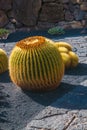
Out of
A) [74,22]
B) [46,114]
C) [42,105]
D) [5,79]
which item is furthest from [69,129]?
[74,22]

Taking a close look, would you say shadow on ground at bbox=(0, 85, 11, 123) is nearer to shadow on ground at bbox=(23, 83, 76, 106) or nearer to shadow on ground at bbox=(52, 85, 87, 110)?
shadow on ground at bbox=(23, 83, 76, 106)

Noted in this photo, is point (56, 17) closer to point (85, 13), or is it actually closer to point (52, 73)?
point (85, 13)

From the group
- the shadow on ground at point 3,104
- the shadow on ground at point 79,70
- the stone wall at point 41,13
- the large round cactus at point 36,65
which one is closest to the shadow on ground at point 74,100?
the large round cactus at point 36,65

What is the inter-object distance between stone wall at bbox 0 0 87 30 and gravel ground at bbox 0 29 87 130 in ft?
11.9

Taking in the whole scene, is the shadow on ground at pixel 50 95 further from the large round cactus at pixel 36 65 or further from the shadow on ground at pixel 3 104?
the shadow on ground at pixel 3 104

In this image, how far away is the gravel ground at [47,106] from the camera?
4461 mm

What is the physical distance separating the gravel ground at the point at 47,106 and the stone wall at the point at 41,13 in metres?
3.62

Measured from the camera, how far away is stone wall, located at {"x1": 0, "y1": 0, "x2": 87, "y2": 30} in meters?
9.77

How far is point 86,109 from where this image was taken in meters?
4.77

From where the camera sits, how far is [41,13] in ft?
32.6

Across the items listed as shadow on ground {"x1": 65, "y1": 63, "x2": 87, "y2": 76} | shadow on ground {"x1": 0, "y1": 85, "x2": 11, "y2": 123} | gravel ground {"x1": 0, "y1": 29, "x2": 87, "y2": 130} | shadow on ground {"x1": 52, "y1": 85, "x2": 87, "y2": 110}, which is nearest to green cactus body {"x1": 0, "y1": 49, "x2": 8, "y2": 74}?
gravel ground {"x1": 0, "y1": 29, "x2": 87, "y2": 130}

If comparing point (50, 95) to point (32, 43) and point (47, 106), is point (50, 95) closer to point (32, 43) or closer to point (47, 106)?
point (47, 106)

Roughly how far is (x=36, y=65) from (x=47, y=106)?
1.97 ft

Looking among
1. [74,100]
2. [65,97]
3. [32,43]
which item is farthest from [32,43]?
[74,100]
